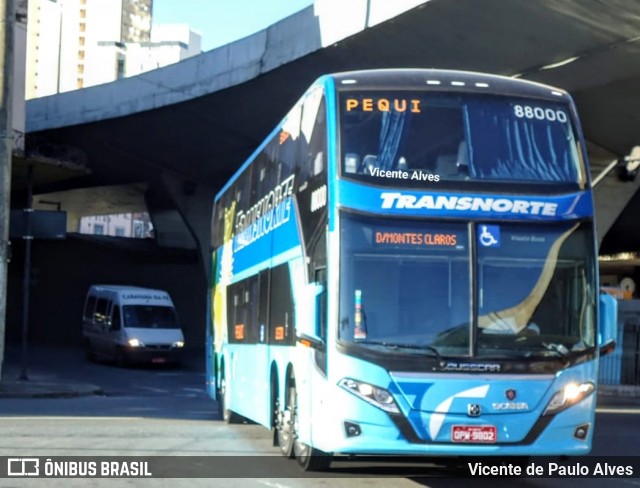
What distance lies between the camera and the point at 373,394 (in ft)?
31.2

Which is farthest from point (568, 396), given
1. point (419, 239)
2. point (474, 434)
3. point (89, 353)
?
point (89, 353)

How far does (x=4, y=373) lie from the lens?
29859 mm

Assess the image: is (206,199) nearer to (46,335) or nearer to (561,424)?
(46,335)

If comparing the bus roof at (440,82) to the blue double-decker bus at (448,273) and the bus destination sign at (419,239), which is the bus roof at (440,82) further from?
the bus destination sign at (419,239)

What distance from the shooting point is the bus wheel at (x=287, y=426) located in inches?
458

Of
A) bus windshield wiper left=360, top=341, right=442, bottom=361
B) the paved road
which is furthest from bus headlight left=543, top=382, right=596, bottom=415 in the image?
the paved road

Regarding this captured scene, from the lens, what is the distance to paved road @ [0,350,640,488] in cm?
1089

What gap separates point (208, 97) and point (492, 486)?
2486cm

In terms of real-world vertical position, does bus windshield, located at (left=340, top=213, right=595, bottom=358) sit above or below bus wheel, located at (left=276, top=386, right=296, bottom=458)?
above

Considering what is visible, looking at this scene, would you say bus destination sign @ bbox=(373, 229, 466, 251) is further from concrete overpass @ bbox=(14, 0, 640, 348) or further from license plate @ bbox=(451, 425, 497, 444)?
concrete overpass @ bbox=(14, 0, 640, 348)

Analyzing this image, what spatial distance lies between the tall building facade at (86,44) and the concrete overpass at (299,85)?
7601 centimetres

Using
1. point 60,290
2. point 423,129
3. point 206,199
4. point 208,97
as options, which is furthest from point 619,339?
point 60,290

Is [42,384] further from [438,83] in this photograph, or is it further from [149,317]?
[438,83]

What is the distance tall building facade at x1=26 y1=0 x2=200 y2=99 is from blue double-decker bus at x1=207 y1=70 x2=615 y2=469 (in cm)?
11274
